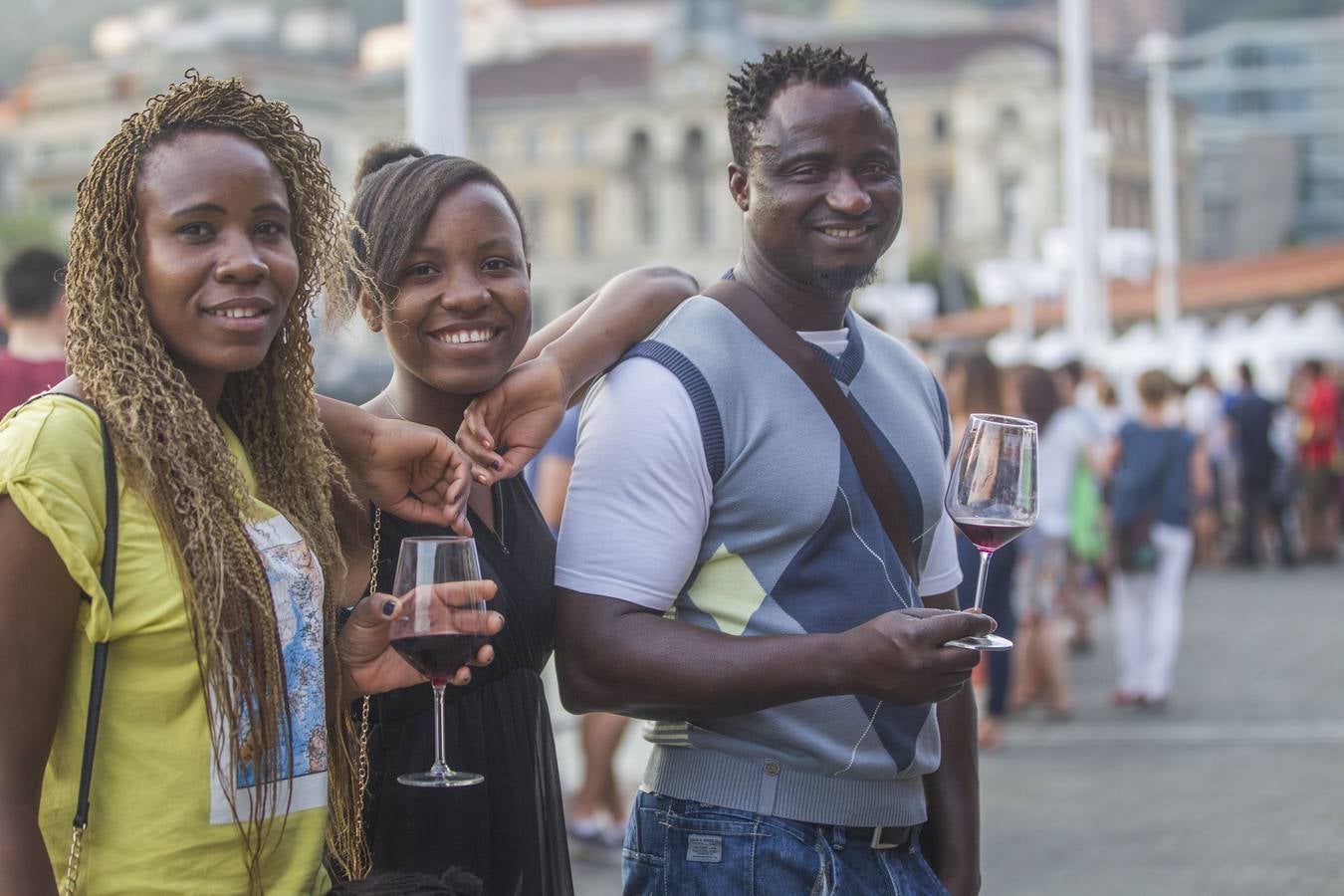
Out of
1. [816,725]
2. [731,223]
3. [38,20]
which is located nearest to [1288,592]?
[816,725]

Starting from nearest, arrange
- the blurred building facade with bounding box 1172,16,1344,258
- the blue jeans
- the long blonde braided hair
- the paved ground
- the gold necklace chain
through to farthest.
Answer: the long blonde braided hair
the gold necklace chain
the blue jeans
the paved ground
the blurred building facade with bounding box 1172,16,1344,258

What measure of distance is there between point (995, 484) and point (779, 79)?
715 mm

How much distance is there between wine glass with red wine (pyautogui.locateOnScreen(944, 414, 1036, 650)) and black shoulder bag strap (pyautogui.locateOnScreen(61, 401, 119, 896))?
4.16 ft

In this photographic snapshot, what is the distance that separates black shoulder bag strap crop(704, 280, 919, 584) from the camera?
2770 millimetres

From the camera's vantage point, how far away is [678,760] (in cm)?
275

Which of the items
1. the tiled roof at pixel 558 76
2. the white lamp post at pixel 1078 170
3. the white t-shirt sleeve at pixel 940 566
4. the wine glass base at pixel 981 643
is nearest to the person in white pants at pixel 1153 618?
the white t-shirt sleeve at pixel 940 566

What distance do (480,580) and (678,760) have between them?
506mm

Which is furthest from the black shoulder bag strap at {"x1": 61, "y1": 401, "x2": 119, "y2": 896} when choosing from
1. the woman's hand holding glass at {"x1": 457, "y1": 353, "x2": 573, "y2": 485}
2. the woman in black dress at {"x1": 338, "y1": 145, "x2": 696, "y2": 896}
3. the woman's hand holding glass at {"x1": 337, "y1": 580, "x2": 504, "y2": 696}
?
the woman's hand holding glass at {"x1": 457, "y1": 353, "x2": 573, "y2": 485}

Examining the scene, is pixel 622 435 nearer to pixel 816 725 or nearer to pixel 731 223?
pixel 816 725

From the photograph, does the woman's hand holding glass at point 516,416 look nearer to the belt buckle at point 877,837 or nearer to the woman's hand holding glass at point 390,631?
the woman's hand holding glass at point 390,631

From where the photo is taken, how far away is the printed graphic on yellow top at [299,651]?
2.29 metres

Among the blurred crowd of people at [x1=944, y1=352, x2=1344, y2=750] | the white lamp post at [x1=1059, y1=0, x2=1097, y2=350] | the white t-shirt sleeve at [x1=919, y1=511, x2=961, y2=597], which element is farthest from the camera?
the white lamp post at [x1=1059, y1=0, x2=1097, y2=350]

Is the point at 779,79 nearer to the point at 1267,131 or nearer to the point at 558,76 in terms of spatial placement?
the point at 558,76

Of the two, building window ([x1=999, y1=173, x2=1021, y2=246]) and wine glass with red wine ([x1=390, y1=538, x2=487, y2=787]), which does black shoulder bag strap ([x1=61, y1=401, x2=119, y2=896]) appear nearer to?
wine glass with red wine ([x1=390, y1=538, x2=487, y2=787])
